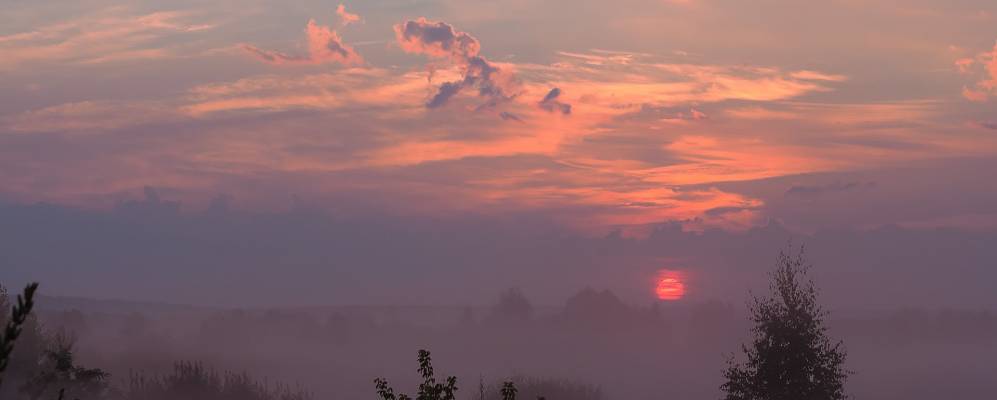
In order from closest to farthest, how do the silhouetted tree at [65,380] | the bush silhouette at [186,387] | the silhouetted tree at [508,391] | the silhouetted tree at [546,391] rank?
the silhouetted tree at [508,391], the silhouetted tree at [65,380], the bush silhouette at [186,387], the silhouetted tree at [546,391]

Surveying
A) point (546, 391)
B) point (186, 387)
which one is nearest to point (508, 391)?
point (186, 387)

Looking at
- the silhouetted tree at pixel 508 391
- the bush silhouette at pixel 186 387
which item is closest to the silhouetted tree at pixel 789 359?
the silhouetted tree at pixel 508 391

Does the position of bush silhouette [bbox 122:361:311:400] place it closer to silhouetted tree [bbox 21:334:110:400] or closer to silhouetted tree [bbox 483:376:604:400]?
silhouetted tree [bbox 21:334:110:400]

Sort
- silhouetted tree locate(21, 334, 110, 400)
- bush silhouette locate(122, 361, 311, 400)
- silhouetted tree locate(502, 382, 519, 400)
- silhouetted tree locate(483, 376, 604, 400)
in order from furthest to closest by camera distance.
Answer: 1. silhouetted tree locate(483, 376, 604, 400)
2. bush silhouette locate(122, 361, 311, 400)
3. silhouetted tree locate(21, 334, 110, 400)
4. silhouetted tree locate(502, 382, 519, 400)

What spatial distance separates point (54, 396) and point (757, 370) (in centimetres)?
3636

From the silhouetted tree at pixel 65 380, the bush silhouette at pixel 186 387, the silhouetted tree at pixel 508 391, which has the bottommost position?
the silhouetted tree at pixel 508 391

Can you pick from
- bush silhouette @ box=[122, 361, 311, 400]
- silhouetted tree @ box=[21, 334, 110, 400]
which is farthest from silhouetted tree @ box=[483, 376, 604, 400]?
silhouetted tree @ box=[21, 334, 110, 400]

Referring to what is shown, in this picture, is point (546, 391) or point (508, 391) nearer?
point (508, 391)

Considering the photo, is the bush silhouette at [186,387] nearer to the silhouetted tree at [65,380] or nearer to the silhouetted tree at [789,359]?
the silhouetted tree at [65,380]

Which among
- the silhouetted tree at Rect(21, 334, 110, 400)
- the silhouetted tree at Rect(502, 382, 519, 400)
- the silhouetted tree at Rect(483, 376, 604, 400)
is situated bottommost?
the silhouetted tree at Rect(502, 382, 519, 400)

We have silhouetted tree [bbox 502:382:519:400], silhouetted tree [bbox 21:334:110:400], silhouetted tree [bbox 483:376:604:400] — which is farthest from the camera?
silhouetted tree [bbox 483:376:604:400]

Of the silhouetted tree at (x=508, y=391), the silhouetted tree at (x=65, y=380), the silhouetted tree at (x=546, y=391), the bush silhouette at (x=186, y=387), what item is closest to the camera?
the silhouetted tree at (x=508, y=391)

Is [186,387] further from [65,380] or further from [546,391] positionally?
[546,391]

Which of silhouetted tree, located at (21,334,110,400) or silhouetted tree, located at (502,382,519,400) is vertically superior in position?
silhouetted tree, located at (21,334,110,400)
